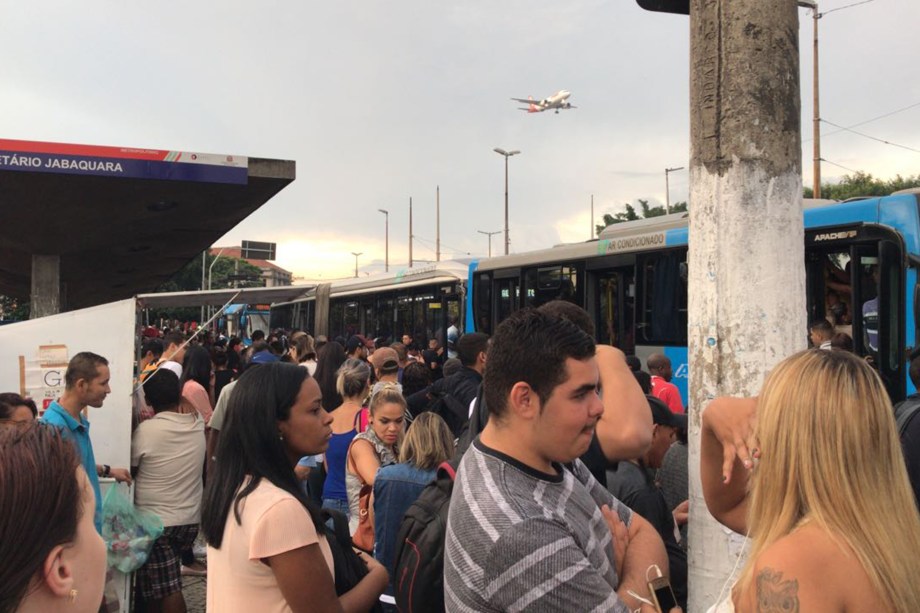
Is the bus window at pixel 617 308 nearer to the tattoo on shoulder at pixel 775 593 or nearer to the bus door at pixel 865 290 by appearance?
the bus door at pixel 865 290

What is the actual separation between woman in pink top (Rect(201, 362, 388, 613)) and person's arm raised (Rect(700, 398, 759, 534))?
1.24 meters

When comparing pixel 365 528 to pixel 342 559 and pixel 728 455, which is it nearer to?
pixel 342 559

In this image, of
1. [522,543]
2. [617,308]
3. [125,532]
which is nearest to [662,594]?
[522,543]

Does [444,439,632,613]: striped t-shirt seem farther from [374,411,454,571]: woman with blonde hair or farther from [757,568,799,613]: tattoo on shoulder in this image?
[374,411,454,571]: woman with blonde hair

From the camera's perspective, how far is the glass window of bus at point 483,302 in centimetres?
1675

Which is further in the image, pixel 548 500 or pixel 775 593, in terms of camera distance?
pixel 548 500

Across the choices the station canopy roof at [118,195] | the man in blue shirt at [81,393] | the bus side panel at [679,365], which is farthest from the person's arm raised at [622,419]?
the station canopy roof at [118,195]

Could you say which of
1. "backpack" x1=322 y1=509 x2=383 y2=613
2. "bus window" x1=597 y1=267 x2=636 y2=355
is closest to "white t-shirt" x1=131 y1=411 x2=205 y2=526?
"backpack" x1=322 y1=509 x2=383 y2=613

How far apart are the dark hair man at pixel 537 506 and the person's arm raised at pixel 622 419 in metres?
0.51

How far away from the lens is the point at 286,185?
544 inches

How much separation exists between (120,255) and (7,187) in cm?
957

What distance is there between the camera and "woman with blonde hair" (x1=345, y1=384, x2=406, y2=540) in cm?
509

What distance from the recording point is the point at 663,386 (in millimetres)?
8039

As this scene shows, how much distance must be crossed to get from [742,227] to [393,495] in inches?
88.2
